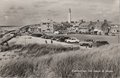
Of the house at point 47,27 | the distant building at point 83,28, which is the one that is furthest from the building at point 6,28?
the distant building at point 83,28

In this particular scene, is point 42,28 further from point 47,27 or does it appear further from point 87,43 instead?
point 87,43

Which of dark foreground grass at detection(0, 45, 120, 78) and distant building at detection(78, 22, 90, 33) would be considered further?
distant building at detection(78, 22, 90, 33)

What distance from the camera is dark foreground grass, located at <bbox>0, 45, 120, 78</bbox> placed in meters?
2.20

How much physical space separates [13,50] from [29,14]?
571mm

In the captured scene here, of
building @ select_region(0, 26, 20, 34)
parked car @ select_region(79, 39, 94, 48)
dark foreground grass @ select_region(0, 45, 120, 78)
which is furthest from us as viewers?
parked car @ select_region(79, 39, 94, 48)

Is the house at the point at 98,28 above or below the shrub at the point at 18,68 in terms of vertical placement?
above

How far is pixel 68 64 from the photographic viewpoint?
2285mm

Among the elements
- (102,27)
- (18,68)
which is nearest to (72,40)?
(102,27)

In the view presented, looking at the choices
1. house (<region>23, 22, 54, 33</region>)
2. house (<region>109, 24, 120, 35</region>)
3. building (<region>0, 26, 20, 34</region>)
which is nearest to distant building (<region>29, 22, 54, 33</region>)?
house (<region>23, 22, 54, 33</region>)

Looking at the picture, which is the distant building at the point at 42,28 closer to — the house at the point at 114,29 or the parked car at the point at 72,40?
the parked car at the point at 72,40

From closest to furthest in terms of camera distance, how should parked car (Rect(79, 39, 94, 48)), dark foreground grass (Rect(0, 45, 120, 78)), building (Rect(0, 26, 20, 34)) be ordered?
1. dark foreground grass (Rect(0, 45, 120, 78))
2. building (Rect(0, 26, 20, 34))
3. parked car (Rect(79, 39, 94, 48))

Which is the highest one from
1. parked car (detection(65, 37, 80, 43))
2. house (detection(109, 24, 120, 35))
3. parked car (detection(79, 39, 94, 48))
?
house (detection(109, 24, 120, 35))

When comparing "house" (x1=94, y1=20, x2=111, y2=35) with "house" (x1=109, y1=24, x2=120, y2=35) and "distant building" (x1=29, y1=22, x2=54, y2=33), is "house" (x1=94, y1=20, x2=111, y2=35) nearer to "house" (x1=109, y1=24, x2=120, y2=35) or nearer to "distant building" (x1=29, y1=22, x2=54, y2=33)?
"house" (x1=109, y1=24, x2=120, y2=35)

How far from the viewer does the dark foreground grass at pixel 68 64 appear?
7.22ft
